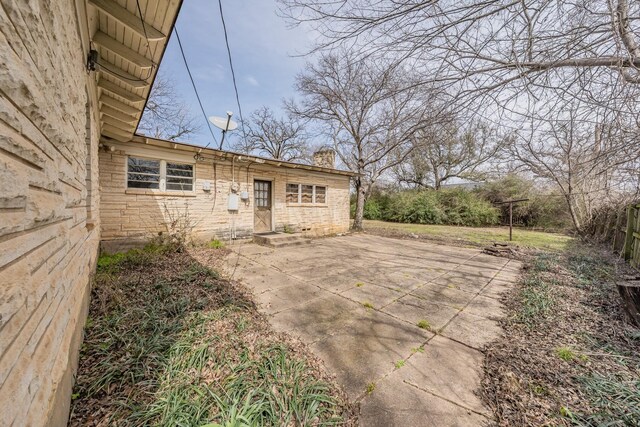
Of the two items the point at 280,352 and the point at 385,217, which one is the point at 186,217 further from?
the point at 385,217

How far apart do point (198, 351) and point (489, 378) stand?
2.52m

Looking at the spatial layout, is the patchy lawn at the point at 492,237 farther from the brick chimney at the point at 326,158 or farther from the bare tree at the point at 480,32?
the bare tree at the point at 480,32

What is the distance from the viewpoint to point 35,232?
3.58 ft

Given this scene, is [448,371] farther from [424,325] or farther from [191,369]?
[191,369]

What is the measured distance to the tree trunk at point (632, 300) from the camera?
2.87 metres

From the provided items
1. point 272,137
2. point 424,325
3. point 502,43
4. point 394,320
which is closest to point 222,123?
Result: point 502,43

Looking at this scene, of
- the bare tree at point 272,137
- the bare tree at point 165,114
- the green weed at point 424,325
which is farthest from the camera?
the bare tree at point 272,137

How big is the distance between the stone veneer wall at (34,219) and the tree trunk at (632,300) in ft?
16.6

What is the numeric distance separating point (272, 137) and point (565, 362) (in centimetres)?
2181

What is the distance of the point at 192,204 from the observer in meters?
6.91

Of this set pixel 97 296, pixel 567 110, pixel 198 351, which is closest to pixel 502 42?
pixel 567 110

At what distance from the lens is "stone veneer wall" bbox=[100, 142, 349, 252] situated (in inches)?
226

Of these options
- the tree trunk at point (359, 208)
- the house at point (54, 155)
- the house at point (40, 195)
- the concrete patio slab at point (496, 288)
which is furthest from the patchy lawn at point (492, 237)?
the house at point (40, 195)

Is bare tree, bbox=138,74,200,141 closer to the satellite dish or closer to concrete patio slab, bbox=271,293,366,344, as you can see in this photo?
the satellite dish
